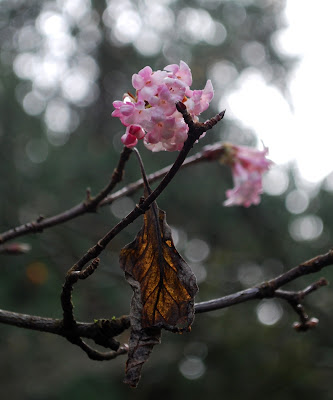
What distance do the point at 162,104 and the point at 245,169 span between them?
652mm

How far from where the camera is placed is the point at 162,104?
0.64 metres

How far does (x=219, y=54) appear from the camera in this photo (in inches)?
187

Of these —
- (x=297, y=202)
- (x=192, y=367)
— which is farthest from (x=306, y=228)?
(x=192, y=367)

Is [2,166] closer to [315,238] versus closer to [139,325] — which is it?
[315,238]

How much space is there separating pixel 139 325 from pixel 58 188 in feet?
10.3

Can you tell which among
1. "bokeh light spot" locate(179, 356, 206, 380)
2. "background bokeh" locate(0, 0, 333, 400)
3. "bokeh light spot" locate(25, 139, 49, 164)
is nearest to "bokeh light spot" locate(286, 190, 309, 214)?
"background bokeh" locate(0, 0, 333, 400)

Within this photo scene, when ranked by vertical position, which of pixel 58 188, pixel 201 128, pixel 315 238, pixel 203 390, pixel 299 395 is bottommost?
pixel 201 128

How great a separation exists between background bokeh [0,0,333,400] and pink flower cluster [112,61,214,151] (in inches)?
60.3

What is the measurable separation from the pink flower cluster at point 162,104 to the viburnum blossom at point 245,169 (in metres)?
0.57

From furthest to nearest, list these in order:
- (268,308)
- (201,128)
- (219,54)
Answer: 1. (219,54)
2. (268,308)
3. (201,128)

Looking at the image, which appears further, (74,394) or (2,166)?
(2,166)

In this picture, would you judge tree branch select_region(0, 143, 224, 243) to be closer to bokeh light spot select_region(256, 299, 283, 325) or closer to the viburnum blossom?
the viburnum blossom

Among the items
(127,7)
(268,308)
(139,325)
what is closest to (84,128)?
(127,7)

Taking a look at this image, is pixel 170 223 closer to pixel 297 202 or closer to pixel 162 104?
pixel 297 202
